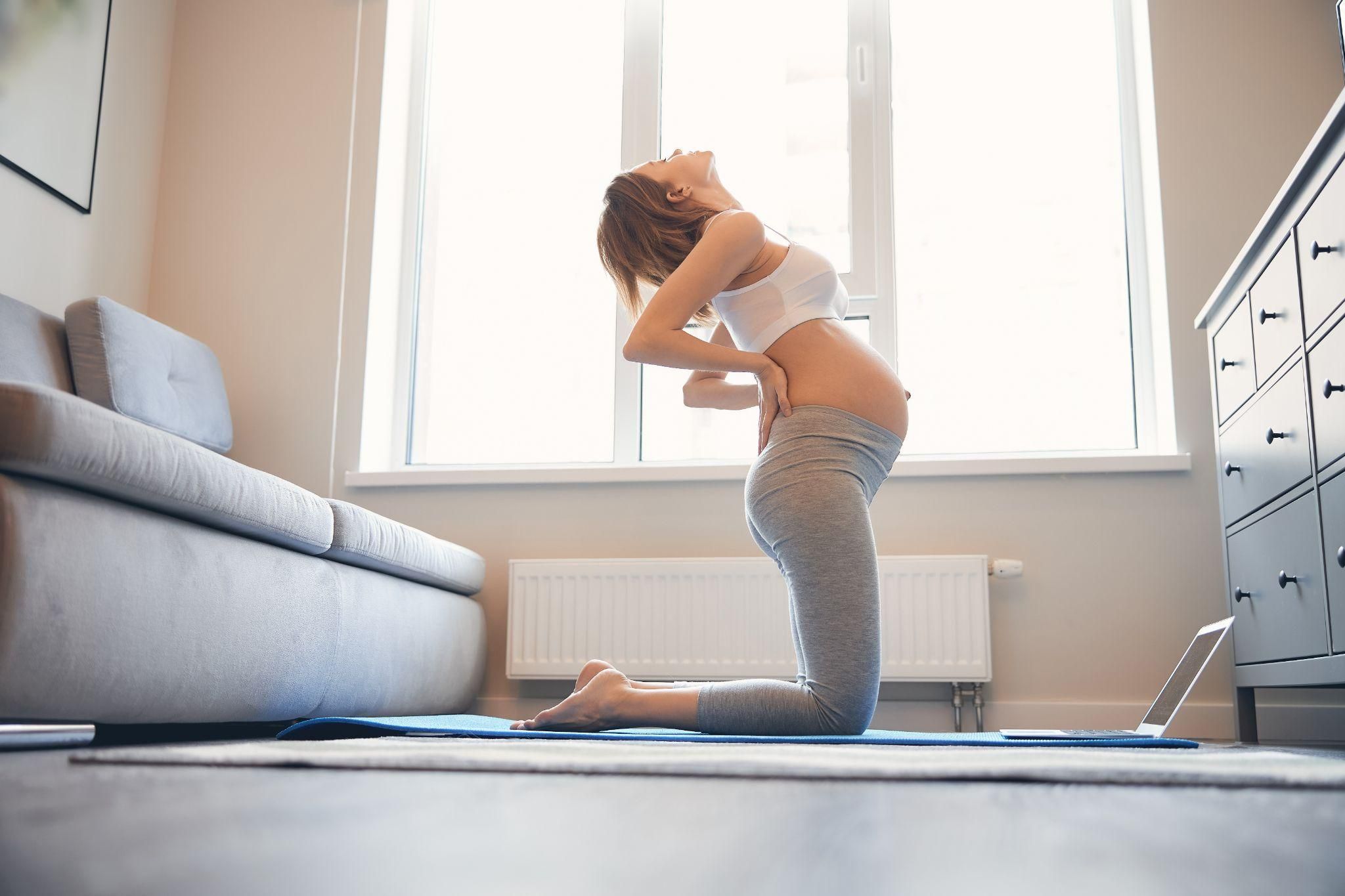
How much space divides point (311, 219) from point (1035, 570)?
2252 millimetres

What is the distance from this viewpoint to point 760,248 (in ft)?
5.75

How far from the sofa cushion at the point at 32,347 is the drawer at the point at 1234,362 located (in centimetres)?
236

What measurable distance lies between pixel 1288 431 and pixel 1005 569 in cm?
93

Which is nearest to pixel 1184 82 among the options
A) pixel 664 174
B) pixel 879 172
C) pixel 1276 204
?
pixel 879 172

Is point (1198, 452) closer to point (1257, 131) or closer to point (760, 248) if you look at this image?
point (1257, 131)

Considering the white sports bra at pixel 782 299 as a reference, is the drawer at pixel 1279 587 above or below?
below

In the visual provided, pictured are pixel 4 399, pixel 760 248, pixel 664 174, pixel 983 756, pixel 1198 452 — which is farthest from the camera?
pixel 1198 452

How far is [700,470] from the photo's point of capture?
9.47ft

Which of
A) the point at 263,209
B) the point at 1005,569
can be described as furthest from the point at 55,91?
the point at 1005,569

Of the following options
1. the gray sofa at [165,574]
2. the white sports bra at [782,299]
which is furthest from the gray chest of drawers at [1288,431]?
the gray sofa at [165,574]

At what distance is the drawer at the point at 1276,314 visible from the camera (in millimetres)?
1798

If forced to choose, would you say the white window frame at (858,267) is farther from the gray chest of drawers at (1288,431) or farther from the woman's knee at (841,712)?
the woman's knee at (841,712)

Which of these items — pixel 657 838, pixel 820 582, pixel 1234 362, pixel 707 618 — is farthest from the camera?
pixel 707 618

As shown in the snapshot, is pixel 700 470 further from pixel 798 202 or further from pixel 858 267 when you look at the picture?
pixel 798 202
